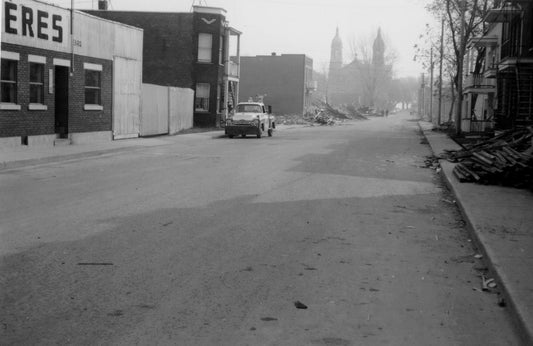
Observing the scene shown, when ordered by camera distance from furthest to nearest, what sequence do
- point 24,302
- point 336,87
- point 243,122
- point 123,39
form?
point 336,87, point 243,122, point 123,39, point 24,302

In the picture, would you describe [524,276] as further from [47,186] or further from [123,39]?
[123,39]

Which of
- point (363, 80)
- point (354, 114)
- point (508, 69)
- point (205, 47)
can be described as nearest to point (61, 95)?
point (205, 47)

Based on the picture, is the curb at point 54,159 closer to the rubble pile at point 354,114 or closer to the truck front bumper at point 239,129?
the truck front bumper at point 239,129

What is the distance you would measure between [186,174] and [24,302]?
10.2 metres

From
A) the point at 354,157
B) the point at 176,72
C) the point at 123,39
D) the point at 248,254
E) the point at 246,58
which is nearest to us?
the point at 248,254

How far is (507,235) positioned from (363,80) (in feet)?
426

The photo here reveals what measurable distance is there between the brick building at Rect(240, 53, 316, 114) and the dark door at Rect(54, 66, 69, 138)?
5702 centimetres

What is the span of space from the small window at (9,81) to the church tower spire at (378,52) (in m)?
109

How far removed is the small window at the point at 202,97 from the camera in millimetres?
44375

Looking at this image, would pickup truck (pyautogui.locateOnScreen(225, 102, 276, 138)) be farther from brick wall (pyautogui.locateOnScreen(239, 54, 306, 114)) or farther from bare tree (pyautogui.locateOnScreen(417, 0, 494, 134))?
brick wall (pyautogui.locateOnScreen(239, 54, 306, 114))

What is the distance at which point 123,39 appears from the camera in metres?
28.2

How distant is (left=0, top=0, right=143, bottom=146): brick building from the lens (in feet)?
68.2

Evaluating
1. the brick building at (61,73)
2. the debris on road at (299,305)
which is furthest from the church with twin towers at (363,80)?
the debris on road at (299,305)

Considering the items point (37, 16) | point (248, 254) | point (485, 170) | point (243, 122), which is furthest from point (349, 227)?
point (243, 122)
